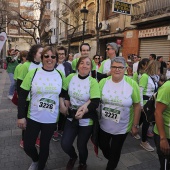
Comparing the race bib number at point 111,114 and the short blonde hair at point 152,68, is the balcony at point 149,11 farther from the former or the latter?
the race bib number at point 111,114

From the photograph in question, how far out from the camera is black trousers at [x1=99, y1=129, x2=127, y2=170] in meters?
2.82

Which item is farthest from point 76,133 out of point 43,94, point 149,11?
point 149,11

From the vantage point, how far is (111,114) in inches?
108

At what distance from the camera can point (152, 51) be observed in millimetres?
13188

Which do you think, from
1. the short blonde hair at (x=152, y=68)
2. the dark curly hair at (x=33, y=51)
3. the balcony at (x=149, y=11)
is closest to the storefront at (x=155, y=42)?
the balcony at (x=149, y=11)

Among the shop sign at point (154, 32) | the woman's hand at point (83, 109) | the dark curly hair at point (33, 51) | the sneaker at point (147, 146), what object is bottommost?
the sneaker at point (147, 146)

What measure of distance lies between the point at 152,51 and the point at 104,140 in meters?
11.4

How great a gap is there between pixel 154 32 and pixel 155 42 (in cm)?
70

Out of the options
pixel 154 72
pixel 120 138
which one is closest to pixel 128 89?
pixel 120 138

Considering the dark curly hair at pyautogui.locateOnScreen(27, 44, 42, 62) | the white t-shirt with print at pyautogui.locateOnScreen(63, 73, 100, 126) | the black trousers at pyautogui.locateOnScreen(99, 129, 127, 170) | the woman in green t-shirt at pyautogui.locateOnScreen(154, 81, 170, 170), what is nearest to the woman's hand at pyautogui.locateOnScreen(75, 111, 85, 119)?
the white t-shirt with print at pyautogui.locateOnScreen(63, 73, 100, 126)

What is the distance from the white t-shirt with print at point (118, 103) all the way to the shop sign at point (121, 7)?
37.9 feet

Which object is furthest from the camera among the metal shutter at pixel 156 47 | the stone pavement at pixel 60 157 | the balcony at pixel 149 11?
the metal shutter at pixel 156 47

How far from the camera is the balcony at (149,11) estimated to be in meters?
11.6

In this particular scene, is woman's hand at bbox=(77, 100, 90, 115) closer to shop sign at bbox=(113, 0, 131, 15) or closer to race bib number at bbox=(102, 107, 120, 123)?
race bib number at bbox=(102, 107, 120, 123)
